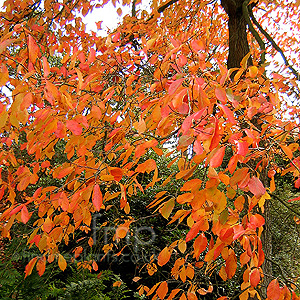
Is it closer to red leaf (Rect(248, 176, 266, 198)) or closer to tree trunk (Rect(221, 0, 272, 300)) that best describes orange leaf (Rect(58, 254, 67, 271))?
red leaf (Rect(248, 176, 266, 198))

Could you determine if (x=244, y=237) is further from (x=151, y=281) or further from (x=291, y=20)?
(x=291, y=20)

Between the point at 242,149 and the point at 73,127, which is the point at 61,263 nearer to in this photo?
the point at 73,127

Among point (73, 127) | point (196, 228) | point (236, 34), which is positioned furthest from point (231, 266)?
point (236, 34)

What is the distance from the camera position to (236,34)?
305 centimetres

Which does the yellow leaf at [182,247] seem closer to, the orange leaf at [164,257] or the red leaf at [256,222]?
the orange leaf at [164,257]

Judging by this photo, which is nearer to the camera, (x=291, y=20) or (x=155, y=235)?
(x=155, y=235)

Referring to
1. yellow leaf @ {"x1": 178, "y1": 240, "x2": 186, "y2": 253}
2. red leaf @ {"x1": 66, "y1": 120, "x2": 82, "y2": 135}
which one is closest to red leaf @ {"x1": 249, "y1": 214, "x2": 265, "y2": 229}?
yellow leaf @ {"x1": 178, "y1": 240, "x2": 186, "y2": 253}

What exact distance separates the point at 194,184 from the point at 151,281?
10.1 feet

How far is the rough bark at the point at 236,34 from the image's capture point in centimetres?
296

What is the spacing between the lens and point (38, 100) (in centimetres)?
141

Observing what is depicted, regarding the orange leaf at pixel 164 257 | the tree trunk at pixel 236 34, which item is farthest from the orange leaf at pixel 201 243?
the tree trunk at pixel 236 34

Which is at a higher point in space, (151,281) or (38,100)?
(38,100)

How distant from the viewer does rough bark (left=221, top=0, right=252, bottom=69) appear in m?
2.96

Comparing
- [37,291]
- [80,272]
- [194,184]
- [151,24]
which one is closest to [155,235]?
[80,272]
